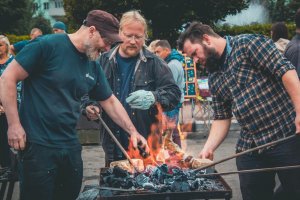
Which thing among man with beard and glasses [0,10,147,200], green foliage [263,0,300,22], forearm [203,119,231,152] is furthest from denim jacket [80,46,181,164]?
green foliage [263,0,300,22]

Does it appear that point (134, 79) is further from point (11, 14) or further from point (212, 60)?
point (11, 14)

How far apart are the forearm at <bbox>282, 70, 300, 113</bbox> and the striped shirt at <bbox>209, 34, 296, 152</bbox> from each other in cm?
8

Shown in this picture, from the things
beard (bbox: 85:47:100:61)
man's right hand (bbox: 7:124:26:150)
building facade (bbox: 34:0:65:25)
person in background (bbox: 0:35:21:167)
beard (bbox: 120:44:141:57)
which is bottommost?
building facade (bbox: 34:0:65:25)

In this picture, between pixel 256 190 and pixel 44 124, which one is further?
pixel 256 190

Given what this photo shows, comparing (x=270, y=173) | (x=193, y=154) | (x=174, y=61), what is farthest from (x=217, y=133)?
(x=174, y=61)

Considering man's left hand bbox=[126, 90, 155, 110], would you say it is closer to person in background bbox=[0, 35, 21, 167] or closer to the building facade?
person in background bbox=[0, 35, 21, 167]

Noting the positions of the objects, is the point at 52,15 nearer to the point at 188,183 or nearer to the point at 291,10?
the point at 291,10

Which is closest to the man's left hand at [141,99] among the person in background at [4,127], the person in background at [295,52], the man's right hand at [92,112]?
the man's right hand at [92,112]

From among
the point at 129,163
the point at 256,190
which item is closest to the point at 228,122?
the point at 256,190

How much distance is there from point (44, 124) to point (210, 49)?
1398 mm

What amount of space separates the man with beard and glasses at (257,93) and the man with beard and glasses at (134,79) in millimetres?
708

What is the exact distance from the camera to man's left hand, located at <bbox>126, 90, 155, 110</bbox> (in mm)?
4316

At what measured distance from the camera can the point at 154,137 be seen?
184 inches

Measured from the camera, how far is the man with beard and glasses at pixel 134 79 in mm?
4559
